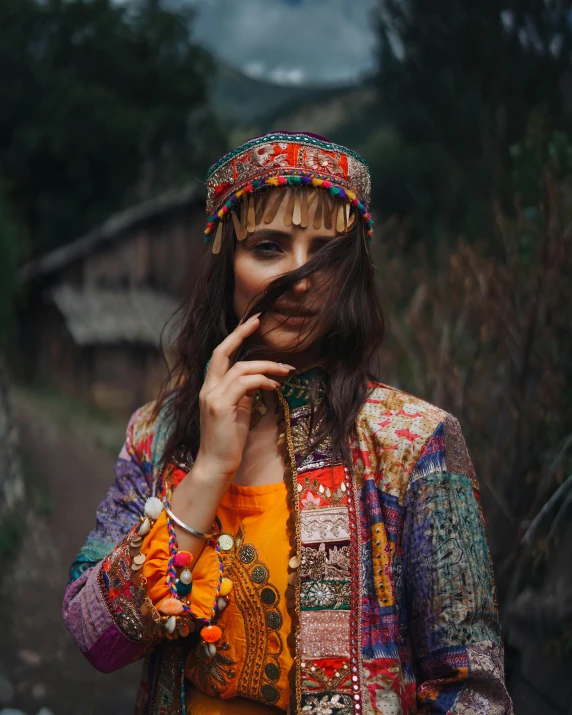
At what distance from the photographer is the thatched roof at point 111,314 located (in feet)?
41.6

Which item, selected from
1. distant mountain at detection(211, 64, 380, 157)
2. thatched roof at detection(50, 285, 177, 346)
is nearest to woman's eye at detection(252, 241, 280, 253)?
thatched roof at detection(50, 285, 177, 346)

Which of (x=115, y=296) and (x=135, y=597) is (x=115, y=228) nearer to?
(x=115, y=296)

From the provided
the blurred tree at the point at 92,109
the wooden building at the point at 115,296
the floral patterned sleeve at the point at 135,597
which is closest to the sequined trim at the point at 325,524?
the floral patterned sleeve at the point at 135,597

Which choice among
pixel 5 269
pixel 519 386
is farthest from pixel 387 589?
pixel 5 269

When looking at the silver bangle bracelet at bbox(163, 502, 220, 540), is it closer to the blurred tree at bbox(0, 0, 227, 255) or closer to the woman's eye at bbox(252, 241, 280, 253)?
the woman's eye at bbox(252, 241, 280, 253)

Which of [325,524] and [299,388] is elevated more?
[299,388]

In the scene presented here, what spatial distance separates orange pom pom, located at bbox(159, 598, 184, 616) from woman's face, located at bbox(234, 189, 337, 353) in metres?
0.58

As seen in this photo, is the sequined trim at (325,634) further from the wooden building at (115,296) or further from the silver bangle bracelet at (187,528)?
the wooden building at (115,296)

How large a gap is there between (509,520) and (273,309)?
5.86 ft

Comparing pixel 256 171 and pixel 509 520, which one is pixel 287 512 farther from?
pixel 509 520

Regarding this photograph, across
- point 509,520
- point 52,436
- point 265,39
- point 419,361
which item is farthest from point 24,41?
point 509,520

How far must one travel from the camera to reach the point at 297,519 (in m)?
1.39

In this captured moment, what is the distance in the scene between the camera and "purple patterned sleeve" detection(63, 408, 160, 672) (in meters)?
1.39

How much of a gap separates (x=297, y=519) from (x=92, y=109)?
1495cm
